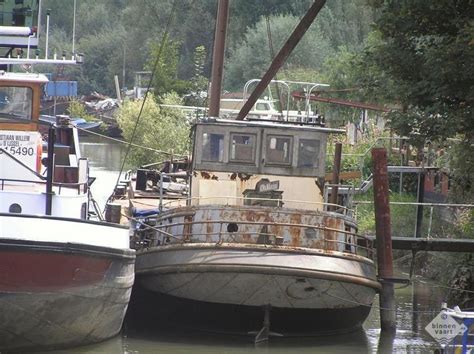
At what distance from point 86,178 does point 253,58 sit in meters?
47.6

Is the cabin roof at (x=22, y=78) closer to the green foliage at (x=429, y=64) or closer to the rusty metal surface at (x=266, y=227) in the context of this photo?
the rusty metal surface at (x=266, y=227)

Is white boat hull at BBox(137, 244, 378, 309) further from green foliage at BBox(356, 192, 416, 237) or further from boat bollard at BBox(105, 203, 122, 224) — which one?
green foliage at BBox(356, 192, 416, 237)

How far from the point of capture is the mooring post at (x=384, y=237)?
2020 centimetres

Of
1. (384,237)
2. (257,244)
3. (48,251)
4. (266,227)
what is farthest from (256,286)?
(48,251)

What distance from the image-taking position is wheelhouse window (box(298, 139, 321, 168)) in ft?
68.2

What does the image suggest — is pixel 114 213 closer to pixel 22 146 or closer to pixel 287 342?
pixel 22 146

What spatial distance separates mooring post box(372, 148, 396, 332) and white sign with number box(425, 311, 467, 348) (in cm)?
654

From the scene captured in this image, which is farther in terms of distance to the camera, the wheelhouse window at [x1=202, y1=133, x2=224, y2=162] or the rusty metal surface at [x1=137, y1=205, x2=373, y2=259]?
the wheelhouse window at [x1=202, y1=133, x2=224, y2=162]

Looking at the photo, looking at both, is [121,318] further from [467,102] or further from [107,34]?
[107,34]

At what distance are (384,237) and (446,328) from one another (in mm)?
6690

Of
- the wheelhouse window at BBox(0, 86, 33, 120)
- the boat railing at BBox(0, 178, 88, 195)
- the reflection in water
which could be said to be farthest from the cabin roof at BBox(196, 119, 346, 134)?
the reflection in water

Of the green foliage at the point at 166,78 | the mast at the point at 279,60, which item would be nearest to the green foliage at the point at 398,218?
the mast at the point at 279,60

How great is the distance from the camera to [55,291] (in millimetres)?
16828

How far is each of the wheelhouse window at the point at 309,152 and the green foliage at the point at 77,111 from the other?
3389 cm
